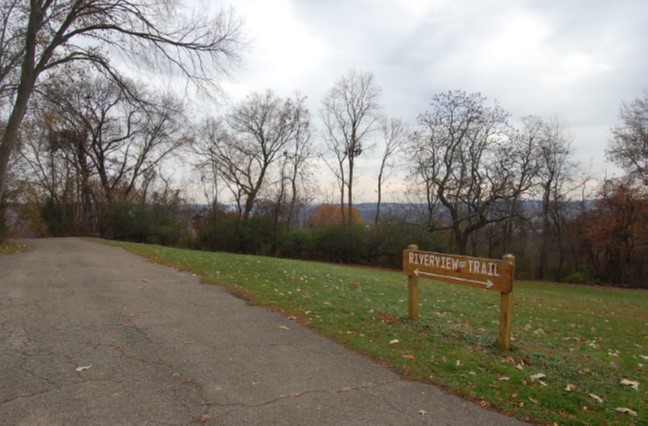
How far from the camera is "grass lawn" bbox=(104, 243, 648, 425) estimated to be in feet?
12.8

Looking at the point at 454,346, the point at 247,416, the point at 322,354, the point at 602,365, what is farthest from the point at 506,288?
the point at 247,416

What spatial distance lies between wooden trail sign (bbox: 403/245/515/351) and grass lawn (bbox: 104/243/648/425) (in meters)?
0.33

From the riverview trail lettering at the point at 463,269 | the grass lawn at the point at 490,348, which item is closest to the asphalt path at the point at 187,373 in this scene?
the grass lawn at the point at 490,348

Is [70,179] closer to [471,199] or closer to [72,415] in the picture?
[471,199]

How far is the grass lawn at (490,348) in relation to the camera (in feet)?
12.8

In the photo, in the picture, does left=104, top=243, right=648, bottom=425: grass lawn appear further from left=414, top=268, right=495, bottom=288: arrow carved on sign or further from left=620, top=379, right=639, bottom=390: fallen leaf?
left=414, top=268, right=495, bottom=288: arrow carved on sign

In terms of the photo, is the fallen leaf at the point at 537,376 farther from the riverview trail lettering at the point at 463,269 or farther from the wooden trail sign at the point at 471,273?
the riverview trail lettering at the point at 463,269

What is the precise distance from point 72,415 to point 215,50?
14.8m

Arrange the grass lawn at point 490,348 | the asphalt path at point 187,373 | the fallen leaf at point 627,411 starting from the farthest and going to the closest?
the grass lawn at point 490,348 → the fallen leaf at point 627,411 → the asphalt path at point 187,373

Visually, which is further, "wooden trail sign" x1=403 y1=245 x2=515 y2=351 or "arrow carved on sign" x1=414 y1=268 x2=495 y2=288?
"arrow carved on sign" x1=414 y1=268 x2=495 y2=288

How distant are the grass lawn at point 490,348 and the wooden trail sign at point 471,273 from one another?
0.33m

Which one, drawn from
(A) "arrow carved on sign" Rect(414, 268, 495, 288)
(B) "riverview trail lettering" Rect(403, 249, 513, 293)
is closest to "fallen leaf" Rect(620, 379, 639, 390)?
(B) "riverview trail lettering" Rect(403, 249, 513, 293)

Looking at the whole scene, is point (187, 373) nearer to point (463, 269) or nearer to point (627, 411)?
point (463, 269)

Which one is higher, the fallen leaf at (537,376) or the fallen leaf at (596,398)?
the fallen leaf at (537,376)
